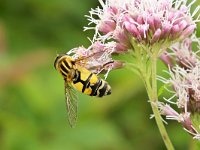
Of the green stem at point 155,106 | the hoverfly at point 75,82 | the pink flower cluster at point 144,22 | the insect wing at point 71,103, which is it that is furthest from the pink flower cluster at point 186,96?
the insect wing at point 71,103

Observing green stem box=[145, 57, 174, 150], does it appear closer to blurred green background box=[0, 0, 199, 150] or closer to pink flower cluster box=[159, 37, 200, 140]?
pink flower cluster box=[159, 37, 200, 140]

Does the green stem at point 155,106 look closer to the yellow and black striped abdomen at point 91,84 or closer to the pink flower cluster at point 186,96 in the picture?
the pink flower cluster at point 186,96

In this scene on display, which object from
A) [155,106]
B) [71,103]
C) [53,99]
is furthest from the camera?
[53,99]

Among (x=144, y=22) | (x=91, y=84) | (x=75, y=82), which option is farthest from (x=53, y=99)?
(x=144, y=22)

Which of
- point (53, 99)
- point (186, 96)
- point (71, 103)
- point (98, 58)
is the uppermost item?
point (53, 99)

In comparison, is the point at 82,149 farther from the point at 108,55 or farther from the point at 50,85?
the point at 108,55

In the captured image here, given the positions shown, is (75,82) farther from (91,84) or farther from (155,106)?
(155,106)

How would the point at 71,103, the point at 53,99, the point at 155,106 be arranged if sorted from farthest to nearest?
the point at 53,99 < the point at 71,103 < the point at 155,106
